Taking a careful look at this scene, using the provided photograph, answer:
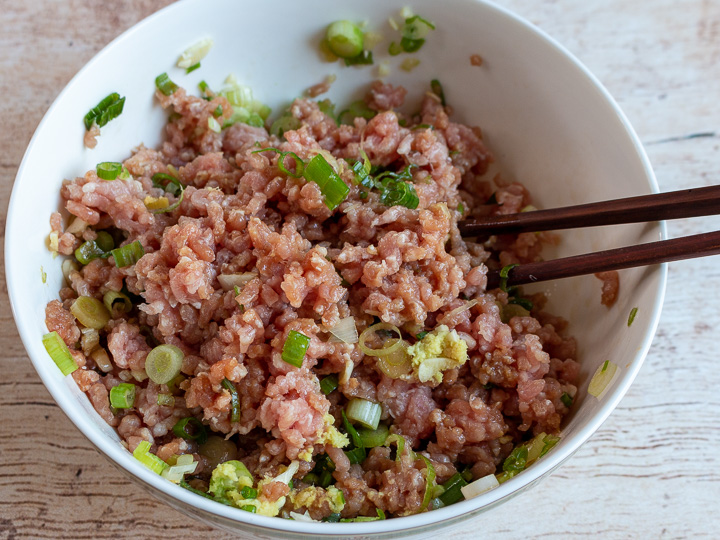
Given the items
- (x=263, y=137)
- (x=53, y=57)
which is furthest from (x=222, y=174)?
(x=53, y=57)

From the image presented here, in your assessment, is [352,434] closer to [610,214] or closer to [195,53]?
[610,214]

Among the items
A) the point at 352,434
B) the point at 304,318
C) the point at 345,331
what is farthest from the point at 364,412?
the point at 304,318

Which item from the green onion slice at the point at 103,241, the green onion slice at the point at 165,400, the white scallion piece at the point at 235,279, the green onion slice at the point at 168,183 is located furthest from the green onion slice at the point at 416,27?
the green onion slice at the point at 165,400

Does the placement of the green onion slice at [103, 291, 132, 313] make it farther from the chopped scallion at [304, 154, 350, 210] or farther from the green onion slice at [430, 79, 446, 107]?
the green onion slice at [430, 79, 446, 107]

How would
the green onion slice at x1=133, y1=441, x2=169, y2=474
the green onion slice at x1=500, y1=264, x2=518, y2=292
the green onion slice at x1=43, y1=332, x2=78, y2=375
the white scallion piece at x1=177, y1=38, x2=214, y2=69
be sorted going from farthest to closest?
1. the white scallion piece at x1=177, y1=38, x2=214, y2=69
2. the green onion slice at x1=500, y1=264, x2=518, y2=292
3. the green onion slice at x1=43, y1=332, x2=78, y2=375
4. the green onion slice at x1=133, y1=441, x2=169, y2=474

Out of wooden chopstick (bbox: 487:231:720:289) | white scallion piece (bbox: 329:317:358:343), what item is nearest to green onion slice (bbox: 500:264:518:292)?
wooden chopstick (bbox: 487:231:720:289)

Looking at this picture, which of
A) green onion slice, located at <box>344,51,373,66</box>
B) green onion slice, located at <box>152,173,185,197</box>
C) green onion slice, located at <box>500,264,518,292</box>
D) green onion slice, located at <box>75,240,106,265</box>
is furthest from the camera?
green onion slice, located at <box>344,51,373,66</box>
